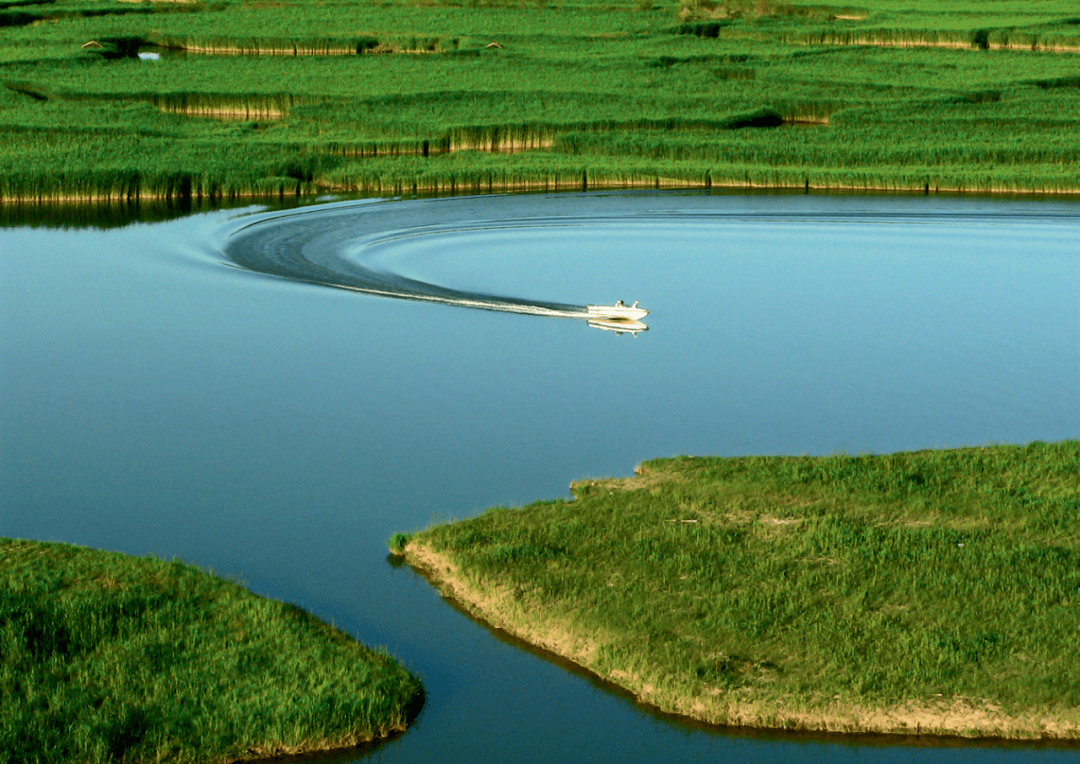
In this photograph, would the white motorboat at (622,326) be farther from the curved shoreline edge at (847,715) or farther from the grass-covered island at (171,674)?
the curved shoreline edge at (847,715)

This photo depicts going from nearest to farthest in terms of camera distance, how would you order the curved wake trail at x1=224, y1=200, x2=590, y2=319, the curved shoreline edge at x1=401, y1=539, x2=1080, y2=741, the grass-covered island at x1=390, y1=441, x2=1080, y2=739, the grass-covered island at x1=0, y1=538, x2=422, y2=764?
the grass-covered island at x1=0, y1=538, x2=422, y2=764
the curved shoreline edge at x1=401, y1=539, x2=1080, y2=741
the grass-covered island at x1=390, y1=441, x2=1080, y2=739
the curved wake trail at x1=224, y1=200, x2=590, y2=319

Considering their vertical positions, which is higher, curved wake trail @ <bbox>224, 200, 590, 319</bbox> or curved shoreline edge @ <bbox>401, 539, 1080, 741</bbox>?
curved wake trail @ <bbox>224, 200, 590, 319</bbox>

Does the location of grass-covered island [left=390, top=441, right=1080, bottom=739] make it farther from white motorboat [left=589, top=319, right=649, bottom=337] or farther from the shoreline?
the shoreline

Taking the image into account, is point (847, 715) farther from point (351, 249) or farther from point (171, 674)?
point (351, 249)

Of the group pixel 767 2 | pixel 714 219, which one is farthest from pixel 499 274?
pixel 767 2

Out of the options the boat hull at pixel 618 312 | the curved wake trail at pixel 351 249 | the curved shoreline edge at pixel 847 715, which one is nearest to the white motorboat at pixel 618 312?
the boat hull at pixel 618 312

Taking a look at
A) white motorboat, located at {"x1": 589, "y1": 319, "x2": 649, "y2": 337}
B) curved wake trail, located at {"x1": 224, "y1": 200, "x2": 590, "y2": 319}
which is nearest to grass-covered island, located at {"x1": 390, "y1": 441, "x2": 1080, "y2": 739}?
white motorboat, located at {"x1": 589, "y1": 319, "x2": 649, "y2": 337}

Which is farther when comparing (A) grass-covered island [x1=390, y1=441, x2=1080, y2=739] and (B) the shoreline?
(B) the shoreline
